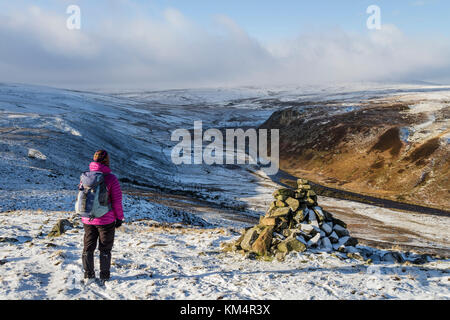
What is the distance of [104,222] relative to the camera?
28.0 ft

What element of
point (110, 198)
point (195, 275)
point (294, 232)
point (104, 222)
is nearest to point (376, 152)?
point (294, 232)

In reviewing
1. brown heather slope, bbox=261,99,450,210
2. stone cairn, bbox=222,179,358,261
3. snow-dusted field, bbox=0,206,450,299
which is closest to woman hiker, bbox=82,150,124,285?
snow-dusted field, bbox=0,206,450,299

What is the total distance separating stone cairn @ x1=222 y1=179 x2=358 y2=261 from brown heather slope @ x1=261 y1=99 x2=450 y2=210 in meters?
45.3

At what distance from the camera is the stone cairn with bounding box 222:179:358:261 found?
41.7 ft

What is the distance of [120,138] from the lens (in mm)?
78688

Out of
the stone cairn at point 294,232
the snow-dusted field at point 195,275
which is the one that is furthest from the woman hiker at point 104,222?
the stone cairn at point 294,232

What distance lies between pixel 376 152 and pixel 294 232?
220 ft

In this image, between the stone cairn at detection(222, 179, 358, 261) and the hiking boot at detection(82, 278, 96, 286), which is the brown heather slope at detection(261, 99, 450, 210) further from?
the hiking boot at detection(82, 278, 96, 286)

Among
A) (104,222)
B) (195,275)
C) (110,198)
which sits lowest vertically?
(195,275)

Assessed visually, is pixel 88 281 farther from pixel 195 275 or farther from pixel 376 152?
pixel 376 152

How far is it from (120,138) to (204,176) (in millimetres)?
26562

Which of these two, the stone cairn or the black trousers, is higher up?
the black trousers
